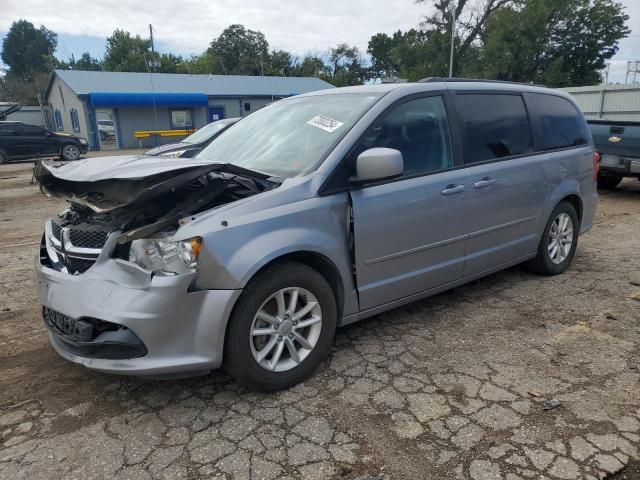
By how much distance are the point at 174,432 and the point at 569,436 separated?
2.06 meters

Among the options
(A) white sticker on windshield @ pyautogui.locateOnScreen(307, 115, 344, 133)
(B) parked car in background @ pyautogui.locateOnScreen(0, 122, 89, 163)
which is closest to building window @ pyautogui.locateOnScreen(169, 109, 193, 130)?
(B) parked car in background @ pyautogui.locateOnScreen(0, 122, 89, 163)

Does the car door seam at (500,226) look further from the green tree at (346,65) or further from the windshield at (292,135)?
the green tree at (346,65)

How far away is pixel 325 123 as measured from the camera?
11.5 ft

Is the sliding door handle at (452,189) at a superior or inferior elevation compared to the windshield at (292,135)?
inferior

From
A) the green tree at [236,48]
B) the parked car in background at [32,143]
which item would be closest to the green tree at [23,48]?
the green tree at [236,48]

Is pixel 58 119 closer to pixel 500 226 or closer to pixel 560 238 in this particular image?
pixel 560 238

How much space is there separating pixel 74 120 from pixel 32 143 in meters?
14.4

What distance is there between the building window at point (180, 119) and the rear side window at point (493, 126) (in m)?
30.0

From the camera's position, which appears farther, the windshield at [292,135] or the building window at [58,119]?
the building window at [58,119]

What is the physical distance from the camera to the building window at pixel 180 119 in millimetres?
31953

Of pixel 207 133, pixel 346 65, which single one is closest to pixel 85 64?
pixel 346 65

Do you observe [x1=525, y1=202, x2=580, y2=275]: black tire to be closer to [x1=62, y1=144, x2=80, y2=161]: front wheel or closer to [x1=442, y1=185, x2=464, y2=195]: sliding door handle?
[x1=442, y1=185, x2=464, y2=195]: sliding door handle

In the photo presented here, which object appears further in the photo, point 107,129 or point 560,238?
point 107,129

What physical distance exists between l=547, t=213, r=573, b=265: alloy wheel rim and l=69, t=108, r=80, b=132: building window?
32.9 metres
